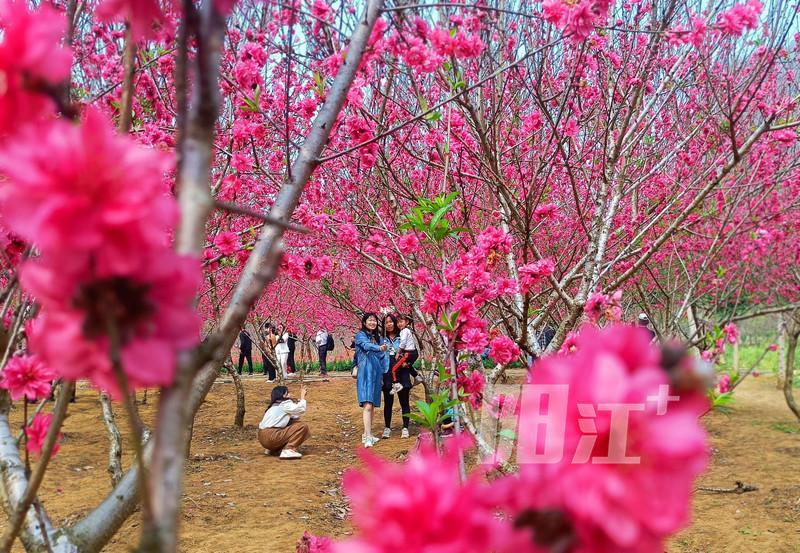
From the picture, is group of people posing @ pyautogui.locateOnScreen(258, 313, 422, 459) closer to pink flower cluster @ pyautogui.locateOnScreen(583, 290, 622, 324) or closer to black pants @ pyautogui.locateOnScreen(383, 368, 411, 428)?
black pants @ pyautogui.locateOnScreen(383, 368, 411, 428)

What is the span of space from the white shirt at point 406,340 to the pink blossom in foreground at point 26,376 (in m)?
7.09

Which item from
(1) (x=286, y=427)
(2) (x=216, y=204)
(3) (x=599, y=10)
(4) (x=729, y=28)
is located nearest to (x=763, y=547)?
(4) (x=729, y=28)

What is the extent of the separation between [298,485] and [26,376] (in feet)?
18.1

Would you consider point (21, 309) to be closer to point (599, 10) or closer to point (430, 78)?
point (599, 10)

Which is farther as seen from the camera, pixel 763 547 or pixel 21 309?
pixel 763 547

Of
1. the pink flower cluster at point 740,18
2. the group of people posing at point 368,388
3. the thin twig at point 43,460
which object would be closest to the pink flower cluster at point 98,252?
the thin twig at point 43,460

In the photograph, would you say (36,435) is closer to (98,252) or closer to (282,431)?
(98,252)

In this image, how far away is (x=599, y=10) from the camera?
2516mm

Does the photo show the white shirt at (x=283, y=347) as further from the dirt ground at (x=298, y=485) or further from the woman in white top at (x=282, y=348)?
the dirt ground at (x=298, y=485)

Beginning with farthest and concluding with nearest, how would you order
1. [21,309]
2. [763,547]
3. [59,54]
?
[763,547] < [21,309] < [59,54]

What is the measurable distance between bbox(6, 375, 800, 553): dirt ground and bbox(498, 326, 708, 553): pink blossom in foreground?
508 cm

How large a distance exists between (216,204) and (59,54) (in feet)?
0.68

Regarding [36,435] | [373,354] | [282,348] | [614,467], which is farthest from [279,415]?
[282,348]

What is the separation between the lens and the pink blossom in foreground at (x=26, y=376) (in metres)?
1.75
